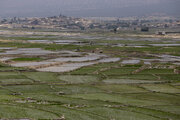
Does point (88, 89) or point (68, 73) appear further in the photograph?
point (68, 73)

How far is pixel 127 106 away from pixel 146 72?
15957 mm

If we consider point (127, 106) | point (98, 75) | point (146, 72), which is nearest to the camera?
point (127, 106)

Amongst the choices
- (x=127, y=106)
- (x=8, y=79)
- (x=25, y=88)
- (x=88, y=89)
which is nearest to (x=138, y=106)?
(x=127, y=106)

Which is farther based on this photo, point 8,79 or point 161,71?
point 161,71

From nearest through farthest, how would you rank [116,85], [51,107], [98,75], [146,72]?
1. [51,107]
2. [116,85]
3. [98,75]
4. [146,72]

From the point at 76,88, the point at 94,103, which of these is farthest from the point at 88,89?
the point at 94,103

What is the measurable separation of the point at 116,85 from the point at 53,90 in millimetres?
5335

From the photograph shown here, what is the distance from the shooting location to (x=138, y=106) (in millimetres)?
21234

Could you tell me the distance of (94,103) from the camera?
843 inches

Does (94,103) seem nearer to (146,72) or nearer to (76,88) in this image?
(76,88)

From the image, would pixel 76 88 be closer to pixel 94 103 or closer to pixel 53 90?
pixel 53 90

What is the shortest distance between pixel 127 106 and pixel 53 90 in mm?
6672

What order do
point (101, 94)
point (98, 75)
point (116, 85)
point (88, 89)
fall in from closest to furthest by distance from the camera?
point (101, 94) < point (88, 89) < point (116, 85) < point (98, 75)

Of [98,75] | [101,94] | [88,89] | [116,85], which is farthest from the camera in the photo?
[98,75]
